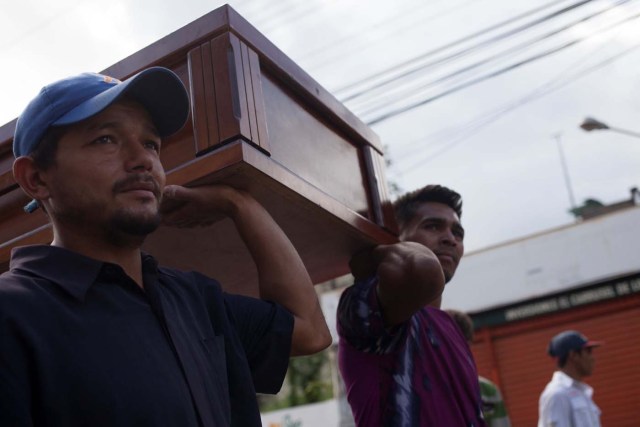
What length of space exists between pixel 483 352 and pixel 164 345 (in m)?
9.95

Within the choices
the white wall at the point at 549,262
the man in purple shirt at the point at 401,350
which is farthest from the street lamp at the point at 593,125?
the man in purple shirt at the point at 401,350

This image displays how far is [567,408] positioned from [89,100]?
14.8ft

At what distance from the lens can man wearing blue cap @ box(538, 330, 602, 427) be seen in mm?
5043

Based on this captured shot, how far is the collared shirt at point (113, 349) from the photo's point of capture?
1065 millimetres

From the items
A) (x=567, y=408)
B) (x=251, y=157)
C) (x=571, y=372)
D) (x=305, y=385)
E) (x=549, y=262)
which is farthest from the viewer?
(x=305, y=385)

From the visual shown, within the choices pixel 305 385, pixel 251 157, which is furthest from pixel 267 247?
pixel 305 385

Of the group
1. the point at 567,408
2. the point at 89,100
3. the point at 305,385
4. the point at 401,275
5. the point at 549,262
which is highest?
the point at 549,262

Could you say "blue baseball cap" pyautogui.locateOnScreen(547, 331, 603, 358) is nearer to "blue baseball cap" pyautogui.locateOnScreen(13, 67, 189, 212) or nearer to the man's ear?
"blue baseball cap" pyautogui.locateOnScreen(13, 67, 189, 212)

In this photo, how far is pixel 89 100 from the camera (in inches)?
53.7

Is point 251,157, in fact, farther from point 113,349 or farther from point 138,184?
point 113,349

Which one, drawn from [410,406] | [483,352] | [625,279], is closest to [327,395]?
[483,352]

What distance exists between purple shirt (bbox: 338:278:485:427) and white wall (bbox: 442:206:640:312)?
8.32m

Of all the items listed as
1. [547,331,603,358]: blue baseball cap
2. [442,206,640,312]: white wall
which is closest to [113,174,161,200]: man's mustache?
[547,331,603,358]: blue baseball cap

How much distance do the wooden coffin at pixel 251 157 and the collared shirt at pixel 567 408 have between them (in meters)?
3.46
